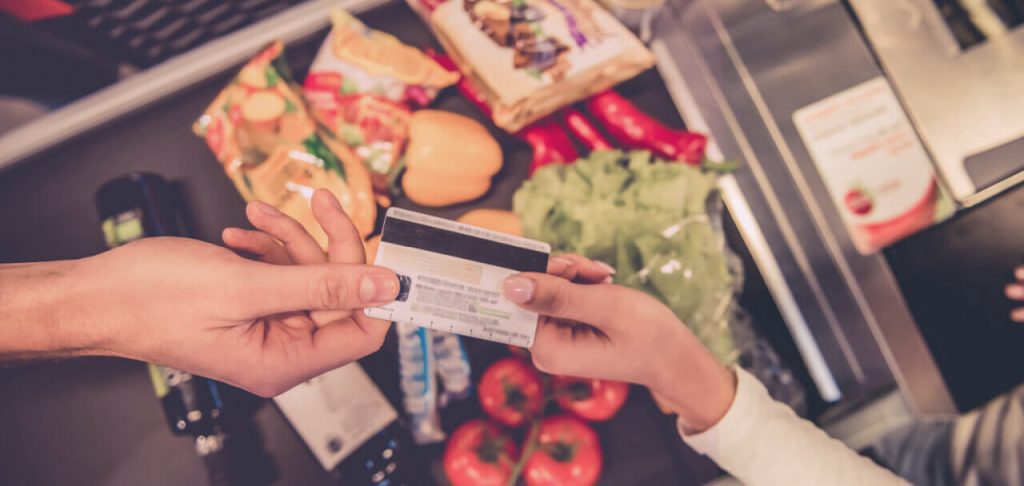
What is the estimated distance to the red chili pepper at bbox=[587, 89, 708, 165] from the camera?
88 cm

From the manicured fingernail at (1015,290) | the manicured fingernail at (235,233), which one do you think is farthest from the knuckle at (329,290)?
the manicured fingernail at (1015,290)

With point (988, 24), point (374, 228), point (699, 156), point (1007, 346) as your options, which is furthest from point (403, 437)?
point (988, 24)

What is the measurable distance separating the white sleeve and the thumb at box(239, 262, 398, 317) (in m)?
0.43

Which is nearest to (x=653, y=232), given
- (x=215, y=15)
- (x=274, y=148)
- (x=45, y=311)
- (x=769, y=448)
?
(x=769, y=448)

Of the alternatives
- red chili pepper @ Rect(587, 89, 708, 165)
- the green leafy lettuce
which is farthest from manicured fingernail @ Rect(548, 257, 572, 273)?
red chili pepper @ Rect(587, 89, 708, 165)

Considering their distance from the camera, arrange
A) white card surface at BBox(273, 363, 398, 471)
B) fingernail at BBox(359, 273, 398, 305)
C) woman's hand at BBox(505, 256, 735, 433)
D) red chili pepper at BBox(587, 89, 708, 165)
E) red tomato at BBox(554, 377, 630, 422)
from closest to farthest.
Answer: fingernail at BBox(359, 273, 398, 305), woman's hand at BBox(505, 256, 735, 433), white card surface at BBox(273, 363, 398, 471), red tomato at BBox(554, 377, 630, 422), red chili pepper at BBox(587, 89, 708, 165)

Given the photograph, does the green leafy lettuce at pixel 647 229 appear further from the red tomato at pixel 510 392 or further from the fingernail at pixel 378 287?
the fingernail at pixel 378 287

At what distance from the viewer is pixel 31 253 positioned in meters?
0.64

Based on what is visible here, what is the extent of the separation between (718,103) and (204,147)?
2.79 ft

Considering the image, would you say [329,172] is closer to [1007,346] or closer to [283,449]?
[283,449]

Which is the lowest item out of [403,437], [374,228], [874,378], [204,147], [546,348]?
[874,378]

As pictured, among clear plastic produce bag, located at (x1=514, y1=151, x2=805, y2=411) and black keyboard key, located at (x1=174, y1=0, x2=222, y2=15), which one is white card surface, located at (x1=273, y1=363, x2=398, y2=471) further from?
black keyboard key, located at (x1=174, y1=0, x2=222, y2=15)

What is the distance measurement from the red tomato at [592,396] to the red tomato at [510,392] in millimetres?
49

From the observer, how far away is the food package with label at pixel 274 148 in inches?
27.0
